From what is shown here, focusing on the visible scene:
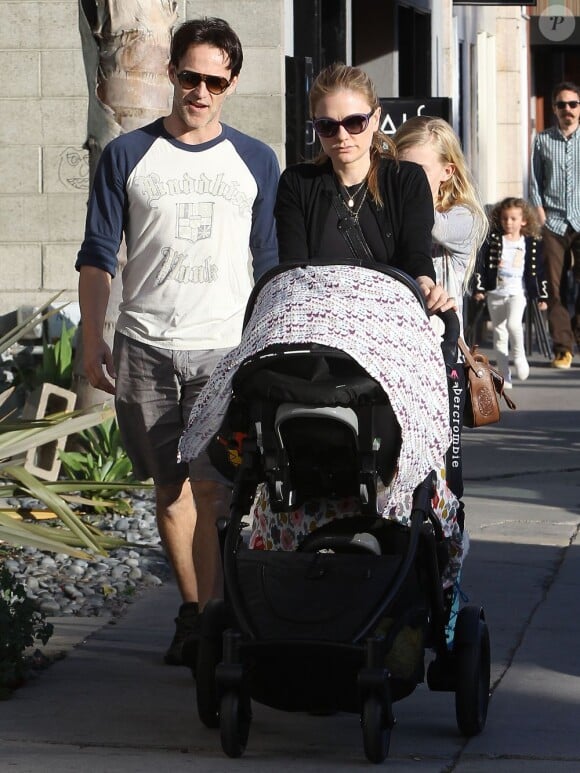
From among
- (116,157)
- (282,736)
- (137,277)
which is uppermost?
(116,157)

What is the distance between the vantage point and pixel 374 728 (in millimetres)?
4141

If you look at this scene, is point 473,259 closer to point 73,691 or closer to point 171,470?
point 171,470

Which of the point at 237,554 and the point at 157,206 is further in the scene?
the point at 157,206

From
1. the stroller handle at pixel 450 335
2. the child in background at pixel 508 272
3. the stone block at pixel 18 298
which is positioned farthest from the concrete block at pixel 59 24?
the stroller handle at pixel 450 335

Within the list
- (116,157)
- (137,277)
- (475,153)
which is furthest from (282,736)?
(475,153)

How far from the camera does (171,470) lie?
5.32 metres

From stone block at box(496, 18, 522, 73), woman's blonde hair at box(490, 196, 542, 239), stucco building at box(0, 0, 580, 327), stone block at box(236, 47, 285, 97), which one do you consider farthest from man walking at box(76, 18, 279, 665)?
stone block at box(496, 18, 522, 73)

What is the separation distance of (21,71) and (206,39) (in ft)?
19.9

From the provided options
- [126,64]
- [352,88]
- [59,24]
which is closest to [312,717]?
[352,88]

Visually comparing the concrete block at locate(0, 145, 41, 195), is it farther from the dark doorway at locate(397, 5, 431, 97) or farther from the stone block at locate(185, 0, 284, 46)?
the dark doorway at locate(397, 5, 431, 97)

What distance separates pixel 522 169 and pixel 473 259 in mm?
16867

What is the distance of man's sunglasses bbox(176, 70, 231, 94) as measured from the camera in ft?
16.8

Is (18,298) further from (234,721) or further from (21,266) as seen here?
(234,721)

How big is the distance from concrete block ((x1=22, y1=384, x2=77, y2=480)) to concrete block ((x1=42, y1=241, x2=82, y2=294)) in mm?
2268
